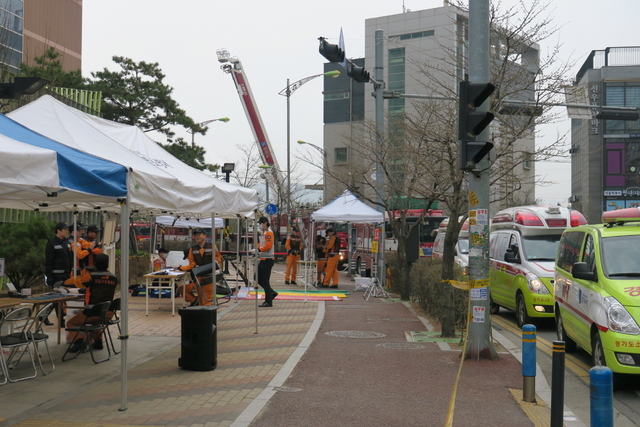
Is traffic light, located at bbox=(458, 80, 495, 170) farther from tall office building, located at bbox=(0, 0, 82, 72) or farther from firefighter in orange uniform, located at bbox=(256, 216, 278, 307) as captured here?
tall office building, located at bbox=(0, 0, 82, 72)

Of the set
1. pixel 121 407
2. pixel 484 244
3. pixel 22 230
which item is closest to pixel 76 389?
pixel 121 407

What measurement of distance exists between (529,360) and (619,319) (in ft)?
4.68

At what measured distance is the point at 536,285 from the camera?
43.5ft

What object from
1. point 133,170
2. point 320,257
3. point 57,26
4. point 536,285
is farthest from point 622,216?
point 57,26

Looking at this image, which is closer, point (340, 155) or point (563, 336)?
point (563, 336)

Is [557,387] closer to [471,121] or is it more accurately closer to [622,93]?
[471,121]

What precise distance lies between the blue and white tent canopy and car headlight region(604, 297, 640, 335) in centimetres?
577

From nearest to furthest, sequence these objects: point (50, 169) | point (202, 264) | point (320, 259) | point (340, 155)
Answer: point (50, 169) < point (202, 264) < point (320, 259) < point (340, 155)

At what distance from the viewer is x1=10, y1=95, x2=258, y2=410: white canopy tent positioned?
718 cm

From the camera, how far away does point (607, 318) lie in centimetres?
801

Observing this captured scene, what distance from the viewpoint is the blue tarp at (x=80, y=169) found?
6395 millimetres

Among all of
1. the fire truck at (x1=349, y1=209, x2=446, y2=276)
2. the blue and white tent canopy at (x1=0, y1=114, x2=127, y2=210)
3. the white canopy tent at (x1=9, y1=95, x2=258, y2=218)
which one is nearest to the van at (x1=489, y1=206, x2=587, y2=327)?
the white canopy tent at (x1=9, y1=95, x2=258, y2=218)

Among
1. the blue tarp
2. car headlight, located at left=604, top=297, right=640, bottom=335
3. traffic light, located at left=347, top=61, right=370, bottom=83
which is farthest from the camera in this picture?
traffic light, located at left=347, top=61, right=370, bottom=83

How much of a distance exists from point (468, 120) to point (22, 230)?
39.3 feet
